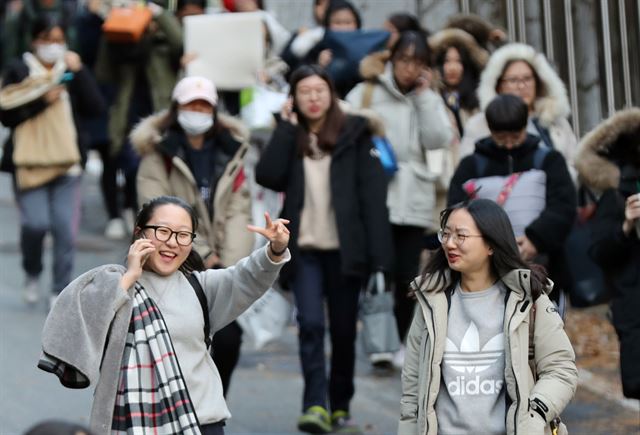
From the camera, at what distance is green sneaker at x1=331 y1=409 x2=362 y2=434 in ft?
28.6

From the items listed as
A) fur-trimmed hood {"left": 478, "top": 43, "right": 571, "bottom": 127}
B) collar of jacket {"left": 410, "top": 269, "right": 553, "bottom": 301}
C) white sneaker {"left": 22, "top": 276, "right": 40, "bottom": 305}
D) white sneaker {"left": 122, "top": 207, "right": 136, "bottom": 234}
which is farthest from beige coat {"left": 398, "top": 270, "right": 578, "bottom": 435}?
white sneaker {"left": 122, "top": 207, "right": 136, "bottom": 234}

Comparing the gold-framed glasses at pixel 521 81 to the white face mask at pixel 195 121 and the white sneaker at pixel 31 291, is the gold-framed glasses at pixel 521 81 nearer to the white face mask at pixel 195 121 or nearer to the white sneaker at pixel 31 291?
the white face mask at pixel 195 121

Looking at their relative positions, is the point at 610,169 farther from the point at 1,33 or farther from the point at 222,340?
the point at 1,33

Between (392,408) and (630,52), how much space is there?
3835 millimetres

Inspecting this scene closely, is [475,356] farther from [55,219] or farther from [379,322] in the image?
[55,219]

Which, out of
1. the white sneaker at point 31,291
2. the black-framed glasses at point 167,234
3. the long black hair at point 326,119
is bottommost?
the white sneaker at point 31,291

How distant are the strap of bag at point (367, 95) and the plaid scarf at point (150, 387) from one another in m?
4.37

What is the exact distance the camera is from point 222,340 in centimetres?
832

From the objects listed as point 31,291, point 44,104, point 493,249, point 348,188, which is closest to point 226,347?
point 348,188

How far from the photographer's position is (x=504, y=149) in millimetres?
8367

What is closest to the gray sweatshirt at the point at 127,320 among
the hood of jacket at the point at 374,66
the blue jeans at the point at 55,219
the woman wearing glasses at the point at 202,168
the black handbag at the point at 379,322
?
the woman wearing glasses at the point at 202,168

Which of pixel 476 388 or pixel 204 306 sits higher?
pixel 204 306

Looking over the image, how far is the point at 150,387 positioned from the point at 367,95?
4519 mm

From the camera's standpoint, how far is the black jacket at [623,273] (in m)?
7.46
